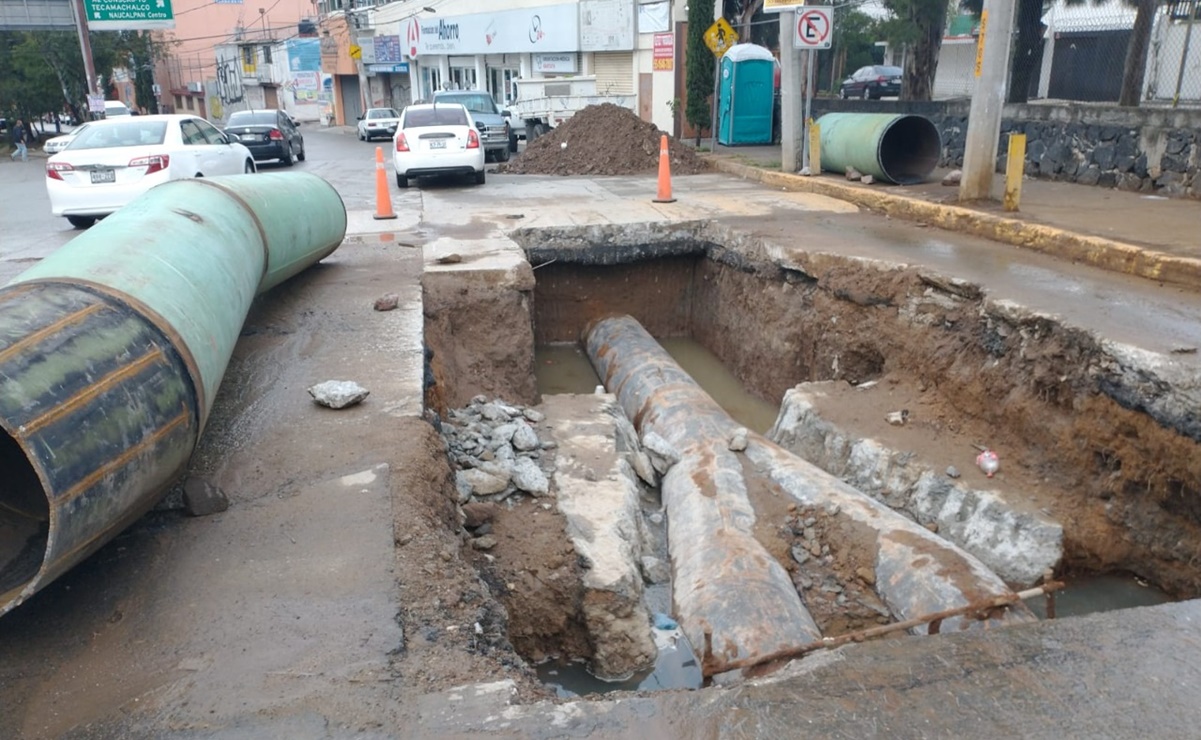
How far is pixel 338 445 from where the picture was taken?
14.1 feet

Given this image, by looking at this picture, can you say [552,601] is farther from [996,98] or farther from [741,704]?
[996,98]

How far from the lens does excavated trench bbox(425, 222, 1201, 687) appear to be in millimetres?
4793

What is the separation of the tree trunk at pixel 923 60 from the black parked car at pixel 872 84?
10.00 meters

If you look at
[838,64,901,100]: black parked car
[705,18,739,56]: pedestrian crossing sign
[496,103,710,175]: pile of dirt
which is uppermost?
[705,18,739,56]: pedestrian crossing sign

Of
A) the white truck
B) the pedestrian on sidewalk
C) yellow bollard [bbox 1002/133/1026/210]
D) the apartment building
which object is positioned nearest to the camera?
yellow bollard [bbox 1002/133/1026/210]

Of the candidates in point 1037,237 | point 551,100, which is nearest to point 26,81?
point 551,100

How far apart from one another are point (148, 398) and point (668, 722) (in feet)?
7.38

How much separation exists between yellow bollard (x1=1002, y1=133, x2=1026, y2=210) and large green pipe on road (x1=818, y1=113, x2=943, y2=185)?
259 cm

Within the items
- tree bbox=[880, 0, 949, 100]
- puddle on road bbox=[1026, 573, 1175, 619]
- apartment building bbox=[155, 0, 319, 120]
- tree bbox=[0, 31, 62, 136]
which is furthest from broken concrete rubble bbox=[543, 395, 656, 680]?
apartment building bbox=[155, 0, 319, 120]

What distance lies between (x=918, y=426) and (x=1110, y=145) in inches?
273

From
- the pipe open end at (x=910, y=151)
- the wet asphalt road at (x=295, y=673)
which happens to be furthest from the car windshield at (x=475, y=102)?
the wet asphalt road at (x=295, y=673)

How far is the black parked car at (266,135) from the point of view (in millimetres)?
20188

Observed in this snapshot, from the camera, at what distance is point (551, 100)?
78.4 ft

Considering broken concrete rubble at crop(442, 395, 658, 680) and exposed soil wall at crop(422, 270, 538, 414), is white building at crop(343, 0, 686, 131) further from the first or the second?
broken concrete rubble at crop(442, 395, 658, 680)
